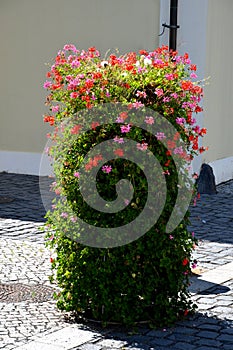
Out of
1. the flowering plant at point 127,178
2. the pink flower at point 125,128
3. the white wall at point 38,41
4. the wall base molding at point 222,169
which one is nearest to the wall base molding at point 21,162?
the white wall at point 38,41

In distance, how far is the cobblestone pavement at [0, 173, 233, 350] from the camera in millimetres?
5438

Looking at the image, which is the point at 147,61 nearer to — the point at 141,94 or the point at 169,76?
the point at 169,76

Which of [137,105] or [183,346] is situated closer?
[183,346]

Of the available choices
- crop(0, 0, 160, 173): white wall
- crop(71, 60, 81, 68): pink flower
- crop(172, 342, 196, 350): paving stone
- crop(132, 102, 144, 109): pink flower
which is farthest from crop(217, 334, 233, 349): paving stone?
crop(0, 0, 160, 173): white wall

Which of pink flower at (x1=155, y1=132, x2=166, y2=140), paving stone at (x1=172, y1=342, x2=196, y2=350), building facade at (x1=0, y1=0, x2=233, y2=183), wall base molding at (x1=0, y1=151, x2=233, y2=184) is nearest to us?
paving stone at (x1=172, y1=342, x2=196, y2=350)

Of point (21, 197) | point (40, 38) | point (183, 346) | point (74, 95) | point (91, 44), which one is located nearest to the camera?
point (183, 346)

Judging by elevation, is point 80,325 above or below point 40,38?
below

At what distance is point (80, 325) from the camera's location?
5.79 m

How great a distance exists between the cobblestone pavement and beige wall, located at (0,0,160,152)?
4078mm

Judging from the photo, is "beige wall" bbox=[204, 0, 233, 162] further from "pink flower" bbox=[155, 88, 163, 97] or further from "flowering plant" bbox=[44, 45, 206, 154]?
"pink flower" bbox=[155, 88, 163, 97]

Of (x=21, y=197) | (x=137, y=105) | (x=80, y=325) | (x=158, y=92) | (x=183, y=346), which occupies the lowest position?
(x=183, y=346)

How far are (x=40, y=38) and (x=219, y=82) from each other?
10.2ft

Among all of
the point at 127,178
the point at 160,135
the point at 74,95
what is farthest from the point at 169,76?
the point at 127,178

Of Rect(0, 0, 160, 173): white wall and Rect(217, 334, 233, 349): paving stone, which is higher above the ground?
Rect(0, 0, 160, 173): white wall
